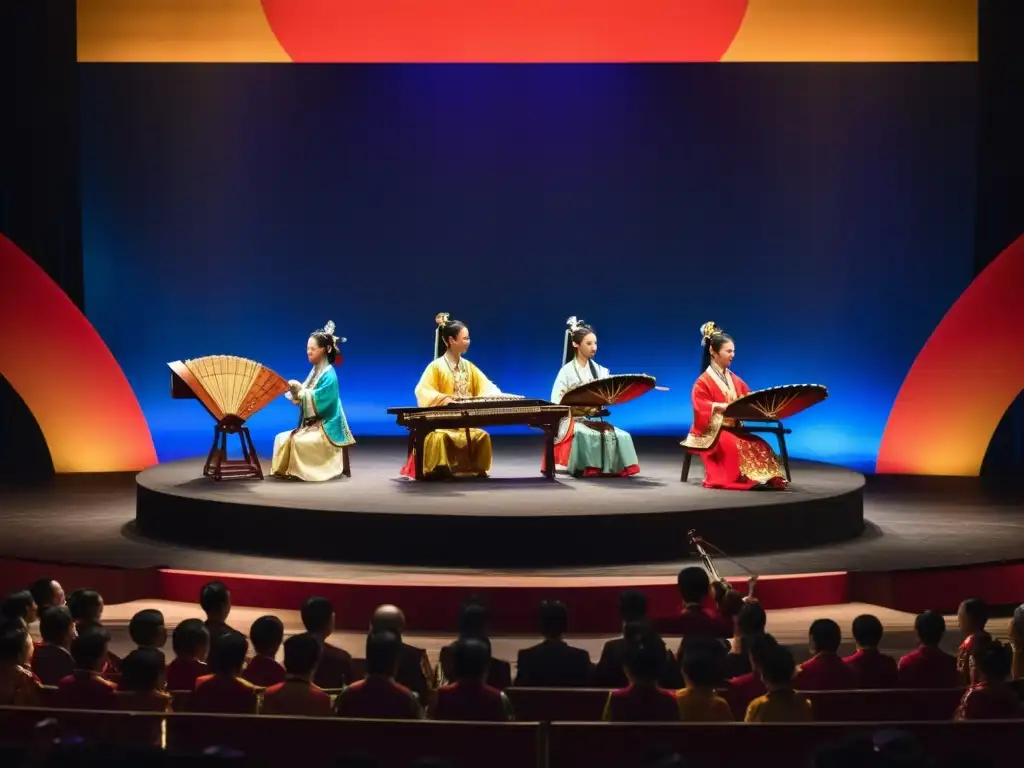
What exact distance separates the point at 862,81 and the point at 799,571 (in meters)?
5.40

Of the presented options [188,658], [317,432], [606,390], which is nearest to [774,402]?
[606,390]

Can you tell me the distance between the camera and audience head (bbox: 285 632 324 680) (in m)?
3.50

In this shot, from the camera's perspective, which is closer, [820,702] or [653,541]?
[820,702]

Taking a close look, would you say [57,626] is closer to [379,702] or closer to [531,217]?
[379,702]

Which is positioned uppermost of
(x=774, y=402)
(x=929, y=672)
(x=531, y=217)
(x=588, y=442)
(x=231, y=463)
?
(x=531, y=217)

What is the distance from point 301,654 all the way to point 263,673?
467 mm

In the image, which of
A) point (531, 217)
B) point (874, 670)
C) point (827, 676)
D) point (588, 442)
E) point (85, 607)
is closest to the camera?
point (827, 676)

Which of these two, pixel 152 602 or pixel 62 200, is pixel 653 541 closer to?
pixel 152 602

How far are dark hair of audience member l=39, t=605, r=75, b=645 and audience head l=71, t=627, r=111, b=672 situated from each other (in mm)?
461

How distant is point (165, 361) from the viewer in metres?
11.0

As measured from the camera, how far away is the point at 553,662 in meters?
4.06

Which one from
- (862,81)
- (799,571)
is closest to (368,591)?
(799,571)

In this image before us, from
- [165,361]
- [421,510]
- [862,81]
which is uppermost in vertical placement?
[862,81]

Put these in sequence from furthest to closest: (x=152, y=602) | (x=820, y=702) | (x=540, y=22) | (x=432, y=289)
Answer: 1. (x=432, y=289)
2. (x=540, y=22)
3. (x=152, y=602)
4. (x=820, y=702)
